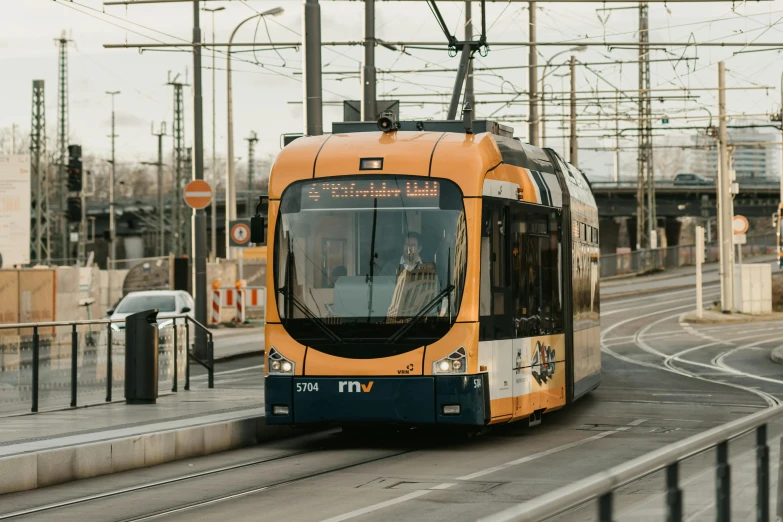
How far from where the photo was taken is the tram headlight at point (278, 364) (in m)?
13.5

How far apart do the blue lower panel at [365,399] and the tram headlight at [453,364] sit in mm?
147

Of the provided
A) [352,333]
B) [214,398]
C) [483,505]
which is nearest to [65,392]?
[214,398]

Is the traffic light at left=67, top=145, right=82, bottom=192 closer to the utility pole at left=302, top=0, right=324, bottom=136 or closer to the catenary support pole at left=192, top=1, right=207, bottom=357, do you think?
the catenary support pole at left=192, top=1, right=207, bottom=357

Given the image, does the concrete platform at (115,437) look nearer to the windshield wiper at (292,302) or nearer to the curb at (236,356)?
the windshield wiper at (292,302)

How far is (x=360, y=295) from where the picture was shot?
1341 centimetres

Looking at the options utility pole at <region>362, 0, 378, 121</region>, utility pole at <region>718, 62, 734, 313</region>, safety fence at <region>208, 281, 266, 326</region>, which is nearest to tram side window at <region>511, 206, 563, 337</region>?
utility pole at <region>362, 0, 378, 121</region>

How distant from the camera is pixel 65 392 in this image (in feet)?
52.9

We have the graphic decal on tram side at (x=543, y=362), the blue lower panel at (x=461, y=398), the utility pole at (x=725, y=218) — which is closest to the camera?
the blue lower panel at (x=461, y=398)

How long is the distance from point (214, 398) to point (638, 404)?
5.97m

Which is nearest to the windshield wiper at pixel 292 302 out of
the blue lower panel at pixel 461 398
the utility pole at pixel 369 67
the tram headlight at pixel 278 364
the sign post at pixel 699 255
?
the tram headlight at pixel 278 364

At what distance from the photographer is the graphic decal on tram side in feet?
49.0

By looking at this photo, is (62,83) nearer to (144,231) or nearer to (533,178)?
(144,231)

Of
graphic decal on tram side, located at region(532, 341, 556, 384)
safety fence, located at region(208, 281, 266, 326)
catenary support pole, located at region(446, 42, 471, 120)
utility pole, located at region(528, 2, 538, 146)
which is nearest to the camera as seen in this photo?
graphic decal on tram side, located at region(532, 341, 556, 384)

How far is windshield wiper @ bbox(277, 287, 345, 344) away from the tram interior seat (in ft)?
0.59
